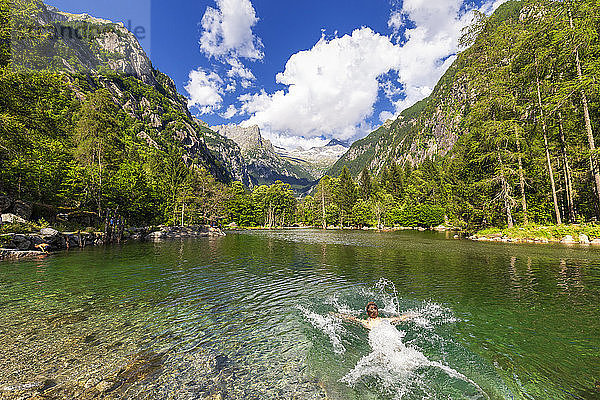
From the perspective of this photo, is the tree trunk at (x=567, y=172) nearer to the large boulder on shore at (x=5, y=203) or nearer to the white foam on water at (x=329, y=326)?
the white foam on water at (x=329, y=326)

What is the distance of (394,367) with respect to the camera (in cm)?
678

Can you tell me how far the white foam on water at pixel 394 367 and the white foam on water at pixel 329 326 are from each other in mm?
949

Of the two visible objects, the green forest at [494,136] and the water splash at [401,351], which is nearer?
the water splash at [401,351]

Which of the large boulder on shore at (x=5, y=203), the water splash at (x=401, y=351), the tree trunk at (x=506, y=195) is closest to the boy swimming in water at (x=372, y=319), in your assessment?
the water splash at (x=401, y=351)

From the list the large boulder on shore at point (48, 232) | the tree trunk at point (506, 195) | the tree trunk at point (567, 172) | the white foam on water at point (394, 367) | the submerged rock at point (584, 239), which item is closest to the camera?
the white foam on water at point (394, 367)

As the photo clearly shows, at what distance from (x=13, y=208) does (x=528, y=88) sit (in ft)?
222

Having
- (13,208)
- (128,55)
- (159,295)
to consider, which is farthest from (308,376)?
(128,55)

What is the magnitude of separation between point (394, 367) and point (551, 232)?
39179 mm

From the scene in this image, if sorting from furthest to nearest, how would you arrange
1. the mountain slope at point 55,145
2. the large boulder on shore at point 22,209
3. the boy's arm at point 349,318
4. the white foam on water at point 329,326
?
the large boulder on shore at point 22,209, the mountain slope at point 55,145, the boy's arm at point 349,318, the white foam on water at point 329,326

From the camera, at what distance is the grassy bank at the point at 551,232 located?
30391mm

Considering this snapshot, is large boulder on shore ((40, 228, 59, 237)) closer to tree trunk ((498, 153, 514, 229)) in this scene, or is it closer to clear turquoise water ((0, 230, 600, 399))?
clear turquoise water ((0, 230, 600, 399))

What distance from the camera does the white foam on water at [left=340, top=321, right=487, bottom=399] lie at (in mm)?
5906

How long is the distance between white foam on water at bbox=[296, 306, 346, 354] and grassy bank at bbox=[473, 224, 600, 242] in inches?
1429

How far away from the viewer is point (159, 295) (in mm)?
12758
